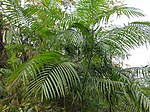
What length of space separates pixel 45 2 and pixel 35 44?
562 mm

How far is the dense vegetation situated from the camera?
2.22 metres

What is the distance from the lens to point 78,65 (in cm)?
245

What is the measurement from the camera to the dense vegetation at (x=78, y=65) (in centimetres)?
222

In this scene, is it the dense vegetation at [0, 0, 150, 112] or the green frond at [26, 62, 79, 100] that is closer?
the green frond at [26, 62, 79, 100]

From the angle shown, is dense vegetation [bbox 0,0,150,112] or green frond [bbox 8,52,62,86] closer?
green frond [bbox 8,52,62,86]

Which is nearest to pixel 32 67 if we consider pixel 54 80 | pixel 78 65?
pixel 54 80

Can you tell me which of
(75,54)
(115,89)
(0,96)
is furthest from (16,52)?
(115,89)

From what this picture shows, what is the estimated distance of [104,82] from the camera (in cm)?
236

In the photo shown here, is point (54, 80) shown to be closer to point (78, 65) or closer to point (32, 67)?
point (32, 67)

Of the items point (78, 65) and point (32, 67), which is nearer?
point (32, 67)

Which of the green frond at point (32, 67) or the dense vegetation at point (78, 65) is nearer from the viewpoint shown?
the green frond at point (32, 67)

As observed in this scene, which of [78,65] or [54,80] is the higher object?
[78,65]

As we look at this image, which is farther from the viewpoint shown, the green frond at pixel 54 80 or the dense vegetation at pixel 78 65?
the dense vegetation at pixel 78 65

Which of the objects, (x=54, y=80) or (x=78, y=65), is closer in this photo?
(x=54, y=80)
